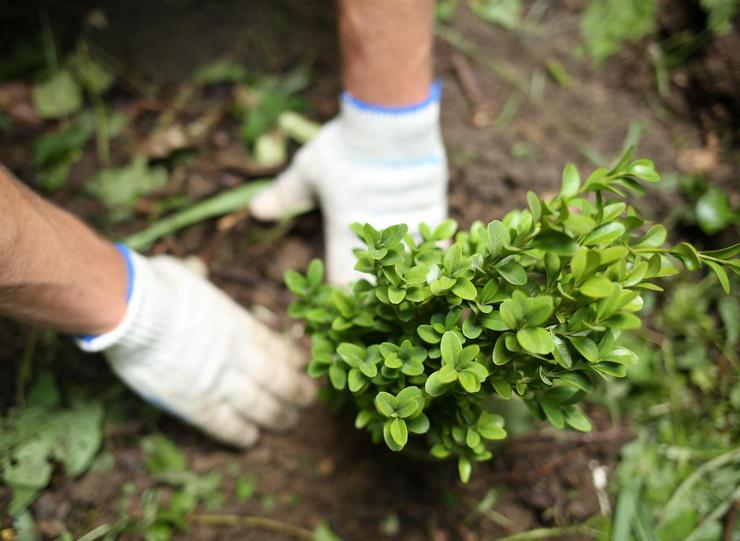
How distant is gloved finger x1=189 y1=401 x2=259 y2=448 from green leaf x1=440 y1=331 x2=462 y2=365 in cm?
89

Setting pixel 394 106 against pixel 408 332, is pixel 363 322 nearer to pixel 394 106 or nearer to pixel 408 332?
pixel 408 332

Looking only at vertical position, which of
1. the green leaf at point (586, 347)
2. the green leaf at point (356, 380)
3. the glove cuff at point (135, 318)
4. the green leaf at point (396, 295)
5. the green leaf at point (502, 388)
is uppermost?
the green leaf at point (586, 347)

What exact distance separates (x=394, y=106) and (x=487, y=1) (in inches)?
30.9

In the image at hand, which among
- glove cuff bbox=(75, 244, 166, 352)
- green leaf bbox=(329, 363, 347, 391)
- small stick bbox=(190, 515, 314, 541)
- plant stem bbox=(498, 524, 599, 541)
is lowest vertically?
small stick bbox=(190, 515, 314, 541)

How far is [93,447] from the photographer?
1.48 metres

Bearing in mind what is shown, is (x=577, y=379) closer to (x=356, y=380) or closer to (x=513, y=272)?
(x=513, y=272)

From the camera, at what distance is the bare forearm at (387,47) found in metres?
1.56

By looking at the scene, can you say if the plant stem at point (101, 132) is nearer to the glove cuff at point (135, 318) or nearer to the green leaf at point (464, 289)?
the glove cuff at point (135, 318)

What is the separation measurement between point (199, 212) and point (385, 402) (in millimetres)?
1195

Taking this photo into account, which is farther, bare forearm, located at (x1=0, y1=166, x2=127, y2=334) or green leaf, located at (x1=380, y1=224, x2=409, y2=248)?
bare forearm, located at (x1=0, y1=166, x2=127, y2=334)

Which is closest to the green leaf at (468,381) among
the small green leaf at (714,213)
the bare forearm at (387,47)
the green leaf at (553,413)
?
the green leaf at (553,413)

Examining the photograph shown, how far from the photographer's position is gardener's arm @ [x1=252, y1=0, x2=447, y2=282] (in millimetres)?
1576

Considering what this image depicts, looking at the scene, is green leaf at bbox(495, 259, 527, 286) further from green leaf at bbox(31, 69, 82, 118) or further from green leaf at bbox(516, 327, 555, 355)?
green leaf at bbox(31, 69, 82, 118)

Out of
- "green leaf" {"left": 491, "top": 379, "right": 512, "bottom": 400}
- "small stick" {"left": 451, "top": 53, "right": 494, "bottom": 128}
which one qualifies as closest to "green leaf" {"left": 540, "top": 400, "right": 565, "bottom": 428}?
"green leaf" {"left": 491, "top": 379, "right": 512, "bottom": 400}
